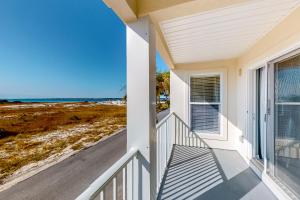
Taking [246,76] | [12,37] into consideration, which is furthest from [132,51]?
[12,37]

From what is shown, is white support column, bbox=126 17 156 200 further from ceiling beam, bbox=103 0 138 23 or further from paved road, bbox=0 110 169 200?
paved road, bbox=0 110 169 200

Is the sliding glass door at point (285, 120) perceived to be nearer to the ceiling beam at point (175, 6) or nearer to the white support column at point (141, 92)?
the ceiling beam at point (175, 6)

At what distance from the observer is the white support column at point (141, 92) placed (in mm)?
1248

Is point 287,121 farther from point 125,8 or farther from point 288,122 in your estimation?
point 125,8

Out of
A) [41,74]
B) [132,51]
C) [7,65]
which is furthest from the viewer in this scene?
[41,74]

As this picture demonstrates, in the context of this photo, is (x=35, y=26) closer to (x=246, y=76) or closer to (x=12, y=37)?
(x=12, y=37)

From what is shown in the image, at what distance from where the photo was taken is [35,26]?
9.91 metres

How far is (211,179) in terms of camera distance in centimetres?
234

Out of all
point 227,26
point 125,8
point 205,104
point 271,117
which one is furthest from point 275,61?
point 125,8

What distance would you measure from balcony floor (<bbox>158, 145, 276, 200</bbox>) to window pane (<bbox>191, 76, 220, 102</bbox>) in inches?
54.8

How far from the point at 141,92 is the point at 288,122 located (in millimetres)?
1941

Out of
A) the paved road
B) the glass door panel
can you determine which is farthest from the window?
the paved road

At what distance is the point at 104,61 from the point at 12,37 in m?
10.2

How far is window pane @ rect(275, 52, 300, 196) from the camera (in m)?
1.71
